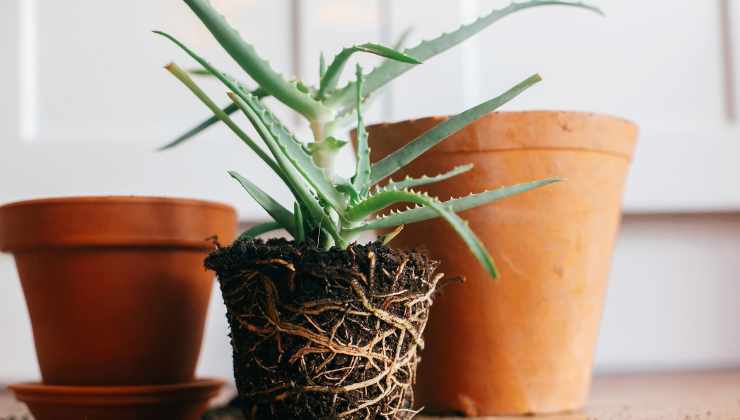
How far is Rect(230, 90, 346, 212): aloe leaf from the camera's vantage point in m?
0.47

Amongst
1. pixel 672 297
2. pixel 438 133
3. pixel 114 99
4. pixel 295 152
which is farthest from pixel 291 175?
pixel 672 297

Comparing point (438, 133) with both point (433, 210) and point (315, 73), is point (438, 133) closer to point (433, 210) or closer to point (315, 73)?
point (433, 210)

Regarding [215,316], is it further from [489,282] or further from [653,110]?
[653,110]

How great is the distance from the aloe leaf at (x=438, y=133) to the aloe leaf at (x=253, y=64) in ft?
0.23

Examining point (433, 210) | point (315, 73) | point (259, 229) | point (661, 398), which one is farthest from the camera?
point (315, 73)

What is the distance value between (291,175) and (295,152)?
0.06 feet

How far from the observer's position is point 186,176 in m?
1.01

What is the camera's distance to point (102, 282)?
2.07 ft

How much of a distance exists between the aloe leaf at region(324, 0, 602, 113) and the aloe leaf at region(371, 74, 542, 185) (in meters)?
0.06

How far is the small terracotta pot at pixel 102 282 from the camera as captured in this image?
628 millimetres

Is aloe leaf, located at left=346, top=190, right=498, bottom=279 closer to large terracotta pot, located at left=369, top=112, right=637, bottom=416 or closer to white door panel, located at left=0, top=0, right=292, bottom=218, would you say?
large terracotta pot, located at left=369, top=112, right=637, bottom=416

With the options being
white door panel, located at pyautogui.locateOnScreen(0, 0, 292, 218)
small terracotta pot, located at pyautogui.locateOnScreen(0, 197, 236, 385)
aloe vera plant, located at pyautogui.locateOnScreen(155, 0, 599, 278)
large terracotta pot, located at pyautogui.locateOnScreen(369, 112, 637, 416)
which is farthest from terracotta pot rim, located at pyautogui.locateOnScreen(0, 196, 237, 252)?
white door panel, located at pyautogui.locateOnScreen(0, 0, 292, 218)

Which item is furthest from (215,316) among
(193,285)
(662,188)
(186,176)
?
(662,188)

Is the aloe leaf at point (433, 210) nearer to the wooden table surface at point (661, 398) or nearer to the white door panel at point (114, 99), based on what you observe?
the wooden table surface at point (661, 398)
